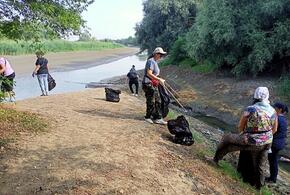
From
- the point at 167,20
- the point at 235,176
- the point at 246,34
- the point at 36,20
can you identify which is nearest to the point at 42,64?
the point at 36,20

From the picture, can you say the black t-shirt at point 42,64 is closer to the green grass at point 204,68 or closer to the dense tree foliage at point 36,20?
the dense tree foliage at point 36,20

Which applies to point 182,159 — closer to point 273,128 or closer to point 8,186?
point 273,128

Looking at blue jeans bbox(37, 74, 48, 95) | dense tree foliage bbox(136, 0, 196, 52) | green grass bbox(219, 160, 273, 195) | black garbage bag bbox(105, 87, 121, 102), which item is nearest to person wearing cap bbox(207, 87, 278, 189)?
green grass bbox(219, 160, 273, 195)

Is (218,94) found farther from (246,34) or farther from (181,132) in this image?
(181,132)

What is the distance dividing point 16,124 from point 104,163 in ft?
9.25

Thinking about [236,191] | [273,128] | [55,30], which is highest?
[55,30]

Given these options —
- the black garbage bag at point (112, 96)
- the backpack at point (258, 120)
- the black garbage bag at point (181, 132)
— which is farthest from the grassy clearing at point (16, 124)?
the black garbage bag at point (112, 96)

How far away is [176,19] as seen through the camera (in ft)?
143

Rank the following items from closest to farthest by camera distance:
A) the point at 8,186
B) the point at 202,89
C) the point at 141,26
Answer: the point at 8,186
the point at 202,89
the point at 141,26

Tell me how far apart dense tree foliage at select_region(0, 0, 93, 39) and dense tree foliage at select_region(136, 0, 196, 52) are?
34909 mm

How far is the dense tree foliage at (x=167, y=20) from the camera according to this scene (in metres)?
43.2

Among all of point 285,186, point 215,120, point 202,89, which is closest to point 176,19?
point 202,89

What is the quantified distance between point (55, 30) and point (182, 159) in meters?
3.72

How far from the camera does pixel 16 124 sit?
31.6 feet
